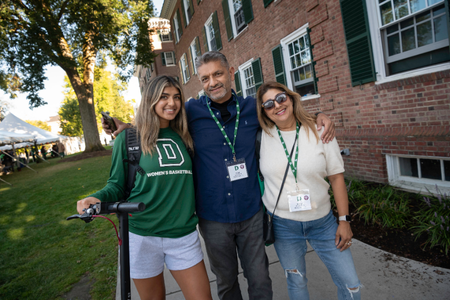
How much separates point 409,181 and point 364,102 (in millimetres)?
1665

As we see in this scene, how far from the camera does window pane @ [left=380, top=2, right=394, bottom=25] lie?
14.9 ft

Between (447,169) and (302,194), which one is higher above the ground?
(302,194)

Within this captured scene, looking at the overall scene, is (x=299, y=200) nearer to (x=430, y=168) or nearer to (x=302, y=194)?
(x=302, y=194)

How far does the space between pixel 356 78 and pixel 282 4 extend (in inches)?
129

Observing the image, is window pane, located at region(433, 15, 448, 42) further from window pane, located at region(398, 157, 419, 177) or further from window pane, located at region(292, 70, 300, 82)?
window pane, located at region(292, 70, 300, 82)

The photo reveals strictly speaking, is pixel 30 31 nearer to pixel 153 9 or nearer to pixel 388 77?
pixel 153 9

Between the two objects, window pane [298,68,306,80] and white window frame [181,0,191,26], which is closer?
window pane [298,68,306,80]

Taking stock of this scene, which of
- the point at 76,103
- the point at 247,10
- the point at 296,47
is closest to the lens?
the point at 296,47

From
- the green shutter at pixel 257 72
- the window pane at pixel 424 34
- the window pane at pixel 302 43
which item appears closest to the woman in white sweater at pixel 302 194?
the window pane at pixel 424 34

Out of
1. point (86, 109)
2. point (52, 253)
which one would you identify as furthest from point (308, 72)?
point (86, 109)

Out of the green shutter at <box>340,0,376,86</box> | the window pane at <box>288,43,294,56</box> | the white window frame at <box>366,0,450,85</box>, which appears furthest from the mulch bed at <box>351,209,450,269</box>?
the window pane at <box>288,43,294,56</box>

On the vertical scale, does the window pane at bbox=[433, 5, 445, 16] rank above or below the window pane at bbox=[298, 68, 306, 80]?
above

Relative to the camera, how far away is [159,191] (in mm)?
1887

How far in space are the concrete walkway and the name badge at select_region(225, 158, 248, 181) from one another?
140 cm
